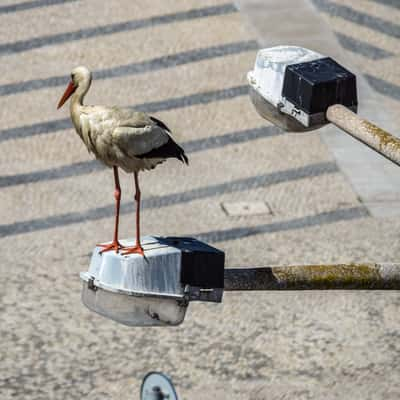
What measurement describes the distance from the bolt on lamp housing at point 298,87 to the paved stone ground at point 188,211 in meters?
5.74

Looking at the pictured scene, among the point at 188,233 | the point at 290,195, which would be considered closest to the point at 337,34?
the point at 290,195

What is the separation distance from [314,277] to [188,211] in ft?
29.1

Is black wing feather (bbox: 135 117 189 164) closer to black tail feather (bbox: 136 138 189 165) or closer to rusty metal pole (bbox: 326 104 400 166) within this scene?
black tail feather (bbox: 136 138 189 165)

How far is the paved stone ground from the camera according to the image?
11.9 meters

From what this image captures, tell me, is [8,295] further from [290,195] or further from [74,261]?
[290,195]

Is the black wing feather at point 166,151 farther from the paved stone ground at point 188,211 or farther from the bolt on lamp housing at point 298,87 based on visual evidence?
the paved stone ground at point 188,211

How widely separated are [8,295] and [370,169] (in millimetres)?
4992

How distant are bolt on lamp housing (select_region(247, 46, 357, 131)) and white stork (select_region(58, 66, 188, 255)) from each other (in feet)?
2.67

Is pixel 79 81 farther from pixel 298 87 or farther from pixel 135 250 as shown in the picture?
pixel 135 250

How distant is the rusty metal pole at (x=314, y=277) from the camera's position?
5.59 metres

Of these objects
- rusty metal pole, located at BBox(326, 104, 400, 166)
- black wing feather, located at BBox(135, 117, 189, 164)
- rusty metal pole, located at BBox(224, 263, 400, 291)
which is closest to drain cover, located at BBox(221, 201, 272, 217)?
black wing feather, located at BBox(135, 117, 189, 164)

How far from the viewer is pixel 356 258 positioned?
536 inches

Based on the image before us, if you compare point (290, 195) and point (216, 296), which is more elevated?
point (216, 296)

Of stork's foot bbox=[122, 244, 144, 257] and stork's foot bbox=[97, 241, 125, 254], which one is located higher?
stork's foot bbox=[122, 244, 144, 257]
